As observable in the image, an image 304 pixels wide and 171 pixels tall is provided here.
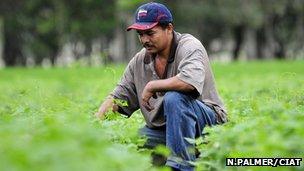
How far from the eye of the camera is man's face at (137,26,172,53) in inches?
275

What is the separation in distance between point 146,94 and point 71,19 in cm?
4749

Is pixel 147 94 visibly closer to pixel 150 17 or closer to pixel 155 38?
pixel 155 38

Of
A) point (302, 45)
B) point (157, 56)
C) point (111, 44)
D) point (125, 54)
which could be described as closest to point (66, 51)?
point (111, 44)

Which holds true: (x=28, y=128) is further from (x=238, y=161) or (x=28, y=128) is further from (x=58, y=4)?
(x=58, y=4)

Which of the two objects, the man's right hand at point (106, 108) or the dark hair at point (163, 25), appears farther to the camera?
the man's right hand at point (106, 108)

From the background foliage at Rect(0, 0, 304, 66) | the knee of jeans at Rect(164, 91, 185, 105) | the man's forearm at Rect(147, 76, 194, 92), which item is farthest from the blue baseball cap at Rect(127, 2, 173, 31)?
the background foliage at Rect(0, 0, 304, 66)

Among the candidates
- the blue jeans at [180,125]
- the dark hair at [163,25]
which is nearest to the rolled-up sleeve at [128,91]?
the dark hair at [163,25]

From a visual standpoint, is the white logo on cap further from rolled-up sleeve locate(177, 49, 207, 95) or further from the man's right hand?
the man's right hand

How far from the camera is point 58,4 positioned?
51.8 metres

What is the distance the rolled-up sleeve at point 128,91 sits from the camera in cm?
740

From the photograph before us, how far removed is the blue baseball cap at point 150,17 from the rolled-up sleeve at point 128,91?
0.59m

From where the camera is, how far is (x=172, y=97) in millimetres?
6531

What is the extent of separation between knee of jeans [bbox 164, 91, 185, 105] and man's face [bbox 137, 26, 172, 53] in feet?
1.94

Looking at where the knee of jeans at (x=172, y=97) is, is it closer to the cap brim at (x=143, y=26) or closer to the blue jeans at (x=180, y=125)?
the blue jeans at (x=180, y=125)
